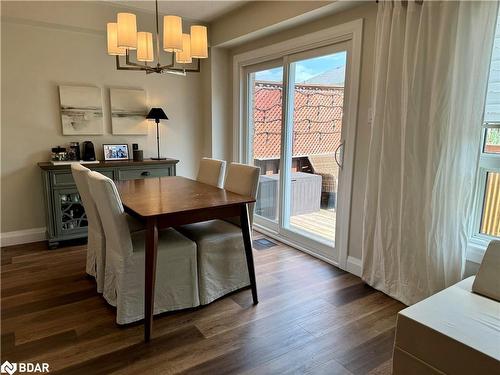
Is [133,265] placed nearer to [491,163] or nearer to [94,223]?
[94,223]

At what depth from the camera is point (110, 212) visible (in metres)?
2.06

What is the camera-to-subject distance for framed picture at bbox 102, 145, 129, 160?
3932mm

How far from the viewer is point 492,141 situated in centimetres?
219

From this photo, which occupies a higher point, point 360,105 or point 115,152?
point 360,105

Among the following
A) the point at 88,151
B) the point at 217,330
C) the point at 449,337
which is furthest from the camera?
the point at 88,151

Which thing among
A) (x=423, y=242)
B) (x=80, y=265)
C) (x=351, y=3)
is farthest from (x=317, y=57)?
(x=80, y=265)

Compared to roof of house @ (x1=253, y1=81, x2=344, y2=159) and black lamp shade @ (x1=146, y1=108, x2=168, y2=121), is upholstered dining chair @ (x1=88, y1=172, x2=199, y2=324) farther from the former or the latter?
black lamp shade @ (x1=146, y1=108, x2=168, y2=121)

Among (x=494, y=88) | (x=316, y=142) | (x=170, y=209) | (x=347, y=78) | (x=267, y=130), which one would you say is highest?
(x=347, y=78)

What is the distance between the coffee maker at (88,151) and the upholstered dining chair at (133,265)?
1733mm

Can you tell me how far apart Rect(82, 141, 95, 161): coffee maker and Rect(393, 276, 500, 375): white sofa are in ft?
11.4

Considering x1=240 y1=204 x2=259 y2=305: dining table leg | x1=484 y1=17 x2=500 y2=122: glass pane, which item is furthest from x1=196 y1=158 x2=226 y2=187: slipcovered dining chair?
x1=484 y1=17 x2=500 y2=122: glass pane

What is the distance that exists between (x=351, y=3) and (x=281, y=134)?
1.47 m
